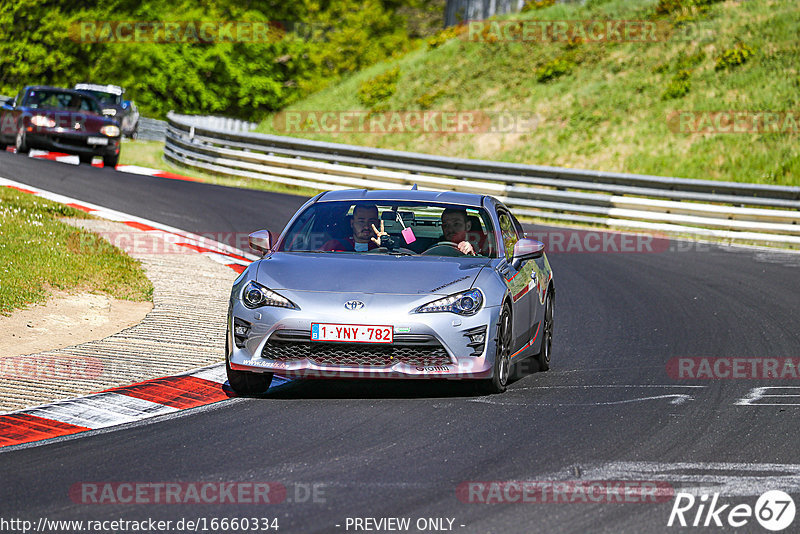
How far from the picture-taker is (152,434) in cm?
692

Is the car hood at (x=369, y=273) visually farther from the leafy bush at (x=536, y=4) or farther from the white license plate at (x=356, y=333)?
the leafy bush at (x=536, y=4)

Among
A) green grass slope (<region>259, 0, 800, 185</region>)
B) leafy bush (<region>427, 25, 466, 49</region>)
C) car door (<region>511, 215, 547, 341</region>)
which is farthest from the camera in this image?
leafy bush (<region>427, 25, 466, 49</region>)

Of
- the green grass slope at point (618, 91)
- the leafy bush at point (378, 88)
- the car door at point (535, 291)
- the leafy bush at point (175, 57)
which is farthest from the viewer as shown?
the leafy bush at point (175, 57)

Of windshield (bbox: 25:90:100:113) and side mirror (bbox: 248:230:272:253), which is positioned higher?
side mirror (bbox: 248:230:272:253)

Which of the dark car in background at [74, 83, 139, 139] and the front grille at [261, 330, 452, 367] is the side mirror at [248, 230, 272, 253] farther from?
the dark car in background at [74, 83, 139, 139]

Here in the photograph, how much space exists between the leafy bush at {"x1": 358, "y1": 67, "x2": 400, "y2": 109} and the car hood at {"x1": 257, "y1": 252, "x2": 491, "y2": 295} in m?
34.7

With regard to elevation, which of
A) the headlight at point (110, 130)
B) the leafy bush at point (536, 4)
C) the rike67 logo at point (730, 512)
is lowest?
the headlight at point (110, 130)

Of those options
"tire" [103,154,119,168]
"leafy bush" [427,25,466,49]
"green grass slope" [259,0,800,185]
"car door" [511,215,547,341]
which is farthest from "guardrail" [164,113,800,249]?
"leafy bush" [427,25,466,49]

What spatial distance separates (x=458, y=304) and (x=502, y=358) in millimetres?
545

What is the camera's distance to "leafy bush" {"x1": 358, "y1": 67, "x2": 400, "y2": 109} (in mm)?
42906

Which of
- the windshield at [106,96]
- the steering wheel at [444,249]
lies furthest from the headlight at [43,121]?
the steering wheel at [444,249]

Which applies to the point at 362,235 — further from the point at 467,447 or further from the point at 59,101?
the point at 59,101

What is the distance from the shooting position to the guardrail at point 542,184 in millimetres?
21641

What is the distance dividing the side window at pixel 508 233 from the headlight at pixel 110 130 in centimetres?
1852
